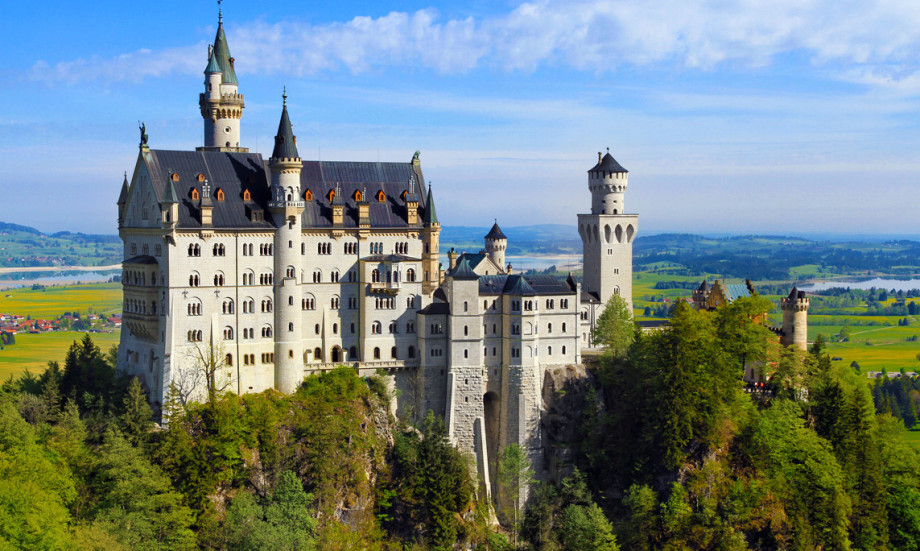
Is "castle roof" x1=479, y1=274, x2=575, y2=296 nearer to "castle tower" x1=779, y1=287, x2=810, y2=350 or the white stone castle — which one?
the white stone castle

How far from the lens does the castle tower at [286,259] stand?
89562 mm

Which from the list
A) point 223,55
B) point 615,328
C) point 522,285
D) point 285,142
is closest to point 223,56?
point 223,55

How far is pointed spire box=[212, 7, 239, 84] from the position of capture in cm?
9938

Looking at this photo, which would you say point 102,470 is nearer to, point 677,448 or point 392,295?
point 392,295

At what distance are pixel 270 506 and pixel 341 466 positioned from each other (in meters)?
7.38

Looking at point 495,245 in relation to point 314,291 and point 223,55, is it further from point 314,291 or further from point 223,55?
point 223,55

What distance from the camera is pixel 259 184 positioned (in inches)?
3607

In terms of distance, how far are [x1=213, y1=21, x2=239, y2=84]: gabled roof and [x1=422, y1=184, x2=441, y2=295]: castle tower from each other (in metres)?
22.3

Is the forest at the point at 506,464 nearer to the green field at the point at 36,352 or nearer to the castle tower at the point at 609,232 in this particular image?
the castle tower at the point at 609,232

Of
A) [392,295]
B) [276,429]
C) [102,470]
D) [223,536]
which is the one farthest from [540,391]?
[102,470]

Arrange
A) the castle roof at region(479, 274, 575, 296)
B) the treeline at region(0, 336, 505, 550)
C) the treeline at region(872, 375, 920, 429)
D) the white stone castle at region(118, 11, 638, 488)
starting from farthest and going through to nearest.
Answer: the treeline at region(872, 375, 920, 429) < the castle roof at region(479, 274, 575, 296) < the white stone castle at region(118, 11, 638, 488) < the treeline at region(0, 336, 505, 550)

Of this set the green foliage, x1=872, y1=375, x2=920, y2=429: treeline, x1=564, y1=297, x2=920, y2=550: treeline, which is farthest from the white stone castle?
x1=872, y1=375, x2=920, y2=429: treeline

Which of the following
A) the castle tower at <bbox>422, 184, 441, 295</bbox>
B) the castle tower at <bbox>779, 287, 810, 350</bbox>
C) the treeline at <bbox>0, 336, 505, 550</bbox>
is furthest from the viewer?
the castle tower at <bbox>779, 287, 810, 350</bbox>

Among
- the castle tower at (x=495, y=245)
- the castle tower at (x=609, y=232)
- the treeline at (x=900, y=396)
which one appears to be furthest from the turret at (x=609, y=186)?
the treeline at (x=900, y=396)
